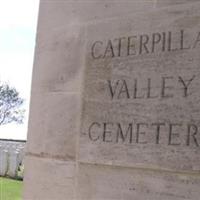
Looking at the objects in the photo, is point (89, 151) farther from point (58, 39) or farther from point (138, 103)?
point (58, 39)

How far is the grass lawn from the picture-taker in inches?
355

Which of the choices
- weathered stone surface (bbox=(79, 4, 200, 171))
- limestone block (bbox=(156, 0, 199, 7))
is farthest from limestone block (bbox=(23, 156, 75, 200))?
limestone block (bbox=(156, 0, 199, 7))

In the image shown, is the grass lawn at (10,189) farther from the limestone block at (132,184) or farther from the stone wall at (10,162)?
the limestone block at (132,184)

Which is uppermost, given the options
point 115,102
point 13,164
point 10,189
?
point 115,102

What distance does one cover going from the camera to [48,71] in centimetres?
354

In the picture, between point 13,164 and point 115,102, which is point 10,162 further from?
point 115,102

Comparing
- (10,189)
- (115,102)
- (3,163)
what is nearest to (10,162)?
(3,163)

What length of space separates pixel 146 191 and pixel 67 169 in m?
0.59

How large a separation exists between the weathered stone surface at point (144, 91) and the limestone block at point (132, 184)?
0.17 ft

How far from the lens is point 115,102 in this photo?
3.14 m

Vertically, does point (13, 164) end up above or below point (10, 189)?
above

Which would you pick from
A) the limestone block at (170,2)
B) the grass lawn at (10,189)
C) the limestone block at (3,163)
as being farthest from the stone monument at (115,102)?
the limestone block at (3,163)

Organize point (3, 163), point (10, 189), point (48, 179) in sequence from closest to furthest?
point (48, 179) < point (10, 189) < point (3, 163)

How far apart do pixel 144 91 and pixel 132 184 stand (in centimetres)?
54
